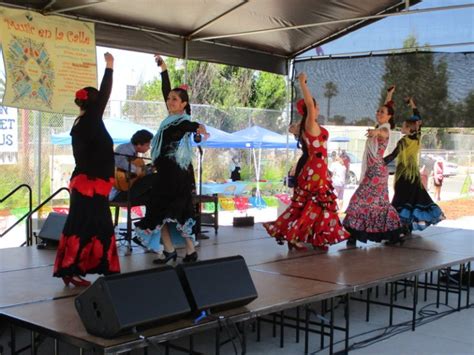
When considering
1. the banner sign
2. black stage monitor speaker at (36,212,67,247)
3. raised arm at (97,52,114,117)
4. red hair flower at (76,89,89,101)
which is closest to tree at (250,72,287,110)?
the banner sign

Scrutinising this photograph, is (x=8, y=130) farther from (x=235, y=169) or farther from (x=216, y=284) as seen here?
(x=216, y=284)

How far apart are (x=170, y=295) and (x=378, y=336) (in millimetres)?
1930

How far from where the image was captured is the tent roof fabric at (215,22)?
6.72 metres

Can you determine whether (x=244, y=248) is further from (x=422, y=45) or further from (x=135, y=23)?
(x=422, y=45)

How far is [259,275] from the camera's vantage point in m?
4.44

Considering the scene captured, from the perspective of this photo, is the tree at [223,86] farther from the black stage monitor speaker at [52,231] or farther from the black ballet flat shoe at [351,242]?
the black stage monitor speaker at [52,231]

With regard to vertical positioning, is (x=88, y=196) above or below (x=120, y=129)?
below

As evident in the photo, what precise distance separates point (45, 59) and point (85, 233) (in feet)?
10.5

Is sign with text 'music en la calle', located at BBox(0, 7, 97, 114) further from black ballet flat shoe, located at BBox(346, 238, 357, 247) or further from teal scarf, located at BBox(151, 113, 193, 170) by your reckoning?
black ballet flat shoe, located at BBox(346, 238, 357, 247)

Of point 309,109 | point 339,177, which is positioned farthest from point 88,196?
point 339,177

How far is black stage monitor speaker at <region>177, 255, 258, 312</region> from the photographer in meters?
3.18

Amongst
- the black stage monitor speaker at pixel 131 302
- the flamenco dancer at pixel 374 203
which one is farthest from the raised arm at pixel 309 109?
the black stage monitor speaker at pixel 131 302

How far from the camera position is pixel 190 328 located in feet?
9.98

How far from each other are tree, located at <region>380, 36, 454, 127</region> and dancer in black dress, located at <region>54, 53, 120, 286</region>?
5.28m
